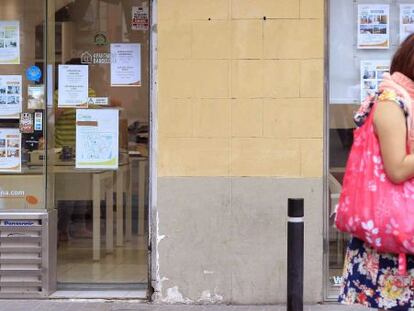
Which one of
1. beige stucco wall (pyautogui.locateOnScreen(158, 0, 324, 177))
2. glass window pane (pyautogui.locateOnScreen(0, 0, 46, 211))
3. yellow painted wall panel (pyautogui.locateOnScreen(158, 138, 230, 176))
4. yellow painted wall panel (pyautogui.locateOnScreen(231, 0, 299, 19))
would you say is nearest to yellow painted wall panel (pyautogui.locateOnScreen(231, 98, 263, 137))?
beige stucco wall (pyautogui.locateOnScreen(158, 0, 324, 177))

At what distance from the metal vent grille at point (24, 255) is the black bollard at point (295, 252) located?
9.29 ft

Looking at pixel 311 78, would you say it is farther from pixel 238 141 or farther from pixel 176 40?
pixel 176 40

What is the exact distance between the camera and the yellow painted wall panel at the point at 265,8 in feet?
19.9

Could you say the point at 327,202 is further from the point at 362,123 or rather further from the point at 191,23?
the point at 362,123

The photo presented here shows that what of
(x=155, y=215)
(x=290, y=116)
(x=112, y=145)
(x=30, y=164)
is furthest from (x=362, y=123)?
(x=30, y=164)

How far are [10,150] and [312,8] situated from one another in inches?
121

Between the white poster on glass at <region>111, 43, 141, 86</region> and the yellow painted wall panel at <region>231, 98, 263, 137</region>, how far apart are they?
1068mm

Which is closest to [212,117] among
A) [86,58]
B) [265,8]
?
[265,8]

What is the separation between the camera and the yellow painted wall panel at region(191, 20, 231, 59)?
6.08 m

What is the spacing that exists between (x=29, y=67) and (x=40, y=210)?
53.0 inches

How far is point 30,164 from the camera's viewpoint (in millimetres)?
6559

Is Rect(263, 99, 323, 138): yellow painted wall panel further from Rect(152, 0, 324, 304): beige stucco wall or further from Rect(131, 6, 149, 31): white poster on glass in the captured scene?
Rect(131, 6, 149, 31): white poster on glass

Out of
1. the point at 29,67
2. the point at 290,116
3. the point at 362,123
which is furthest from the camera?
the point at 29,67

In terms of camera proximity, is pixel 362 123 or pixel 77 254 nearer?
pixel 362 123
